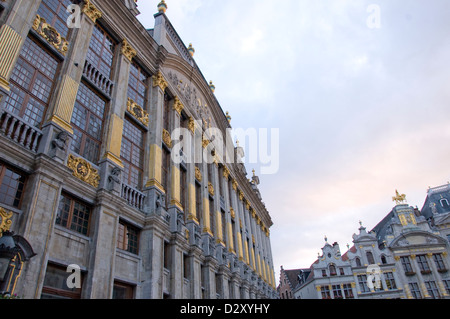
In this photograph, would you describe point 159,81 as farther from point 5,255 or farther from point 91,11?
point 5,255

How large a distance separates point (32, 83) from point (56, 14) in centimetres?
432

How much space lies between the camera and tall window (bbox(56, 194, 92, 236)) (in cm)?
1229

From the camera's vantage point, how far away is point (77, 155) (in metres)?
13.6

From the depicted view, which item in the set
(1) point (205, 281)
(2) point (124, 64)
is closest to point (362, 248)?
(1) point (205, 281)

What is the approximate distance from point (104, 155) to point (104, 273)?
5.23m

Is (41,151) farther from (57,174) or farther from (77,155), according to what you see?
(77,155)

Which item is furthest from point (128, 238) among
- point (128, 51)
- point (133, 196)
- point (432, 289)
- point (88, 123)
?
point (432, 289)

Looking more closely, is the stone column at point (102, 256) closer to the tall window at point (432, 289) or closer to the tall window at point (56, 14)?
the tall window at point (56, 14)

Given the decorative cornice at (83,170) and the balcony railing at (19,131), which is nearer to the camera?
the balcony railing at (19,131)

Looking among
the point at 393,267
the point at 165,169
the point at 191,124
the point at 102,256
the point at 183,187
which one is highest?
the point at 191,124

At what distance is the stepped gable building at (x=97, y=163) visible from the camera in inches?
426

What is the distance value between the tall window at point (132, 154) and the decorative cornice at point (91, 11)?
5.56m

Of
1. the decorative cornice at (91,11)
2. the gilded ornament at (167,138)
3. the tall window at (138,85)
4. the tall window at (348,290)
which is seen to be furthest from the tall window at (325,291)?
the decorative cornice at (91,11)

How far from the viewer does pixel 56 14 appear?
15188mm
